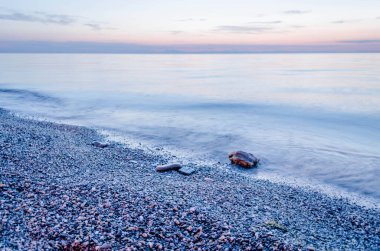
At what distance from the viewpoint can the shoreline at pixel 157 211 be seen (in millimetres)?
4781

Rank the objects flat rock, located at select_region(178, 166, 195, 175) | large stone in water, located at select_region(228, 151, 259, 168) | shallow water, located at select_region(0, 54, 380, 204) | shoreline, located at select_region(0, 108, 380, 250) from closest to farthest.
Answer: shoreline, located at select_region(0, 108, 380, 250)
flat rock, located at select_region(178, 166, 195, 175)
large stone in water, located at select_region(228, 151, 259, 168)
shallow water, located at select_region(0, 54, 380, 204)

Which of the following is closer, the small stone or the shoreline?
the shoreline

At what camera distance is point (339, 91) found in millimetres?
36188

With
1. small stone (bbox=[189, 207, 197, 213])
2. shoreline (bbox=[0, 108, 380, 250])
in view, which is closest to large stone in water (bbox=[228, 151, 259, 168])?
shoreline (bbox=[0, 108, 380, 250])

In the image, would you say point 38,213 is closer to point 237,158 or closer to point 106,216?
point 106,216

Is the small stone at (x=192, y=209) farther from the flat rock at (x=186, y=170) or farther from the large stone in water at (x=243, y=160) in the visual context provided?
the large stone in water at (x=243, y=160)

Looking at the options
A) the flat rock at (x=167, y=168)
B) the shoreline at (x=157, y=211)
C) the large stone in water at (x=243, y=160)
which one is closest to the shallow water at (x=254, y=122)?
the large stone in water at (x=243, y=160)

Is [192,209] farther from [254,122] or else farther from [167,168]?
[254,122]

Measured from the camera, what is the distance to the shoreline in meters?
4.78

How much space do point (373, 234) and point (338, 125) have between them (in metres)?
14.5

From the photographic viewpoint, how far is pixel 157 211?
5613 mm

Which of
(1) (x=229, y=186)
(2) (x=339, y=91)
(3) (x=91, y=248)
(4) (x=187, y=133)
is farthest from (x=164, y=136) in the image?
(2) (x=339, y=91)

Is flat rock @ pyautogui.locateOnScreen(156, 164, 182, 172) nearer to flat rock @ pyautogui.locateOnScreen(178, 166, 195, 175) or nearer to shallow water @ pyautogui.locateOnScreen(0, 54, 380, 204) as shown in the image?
flat rock @ pyautogui.locateOnScreen(178, 166, 195, 175)

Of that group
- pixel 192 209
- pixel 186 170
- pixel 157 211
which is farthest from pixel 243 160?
pixel 157 211
